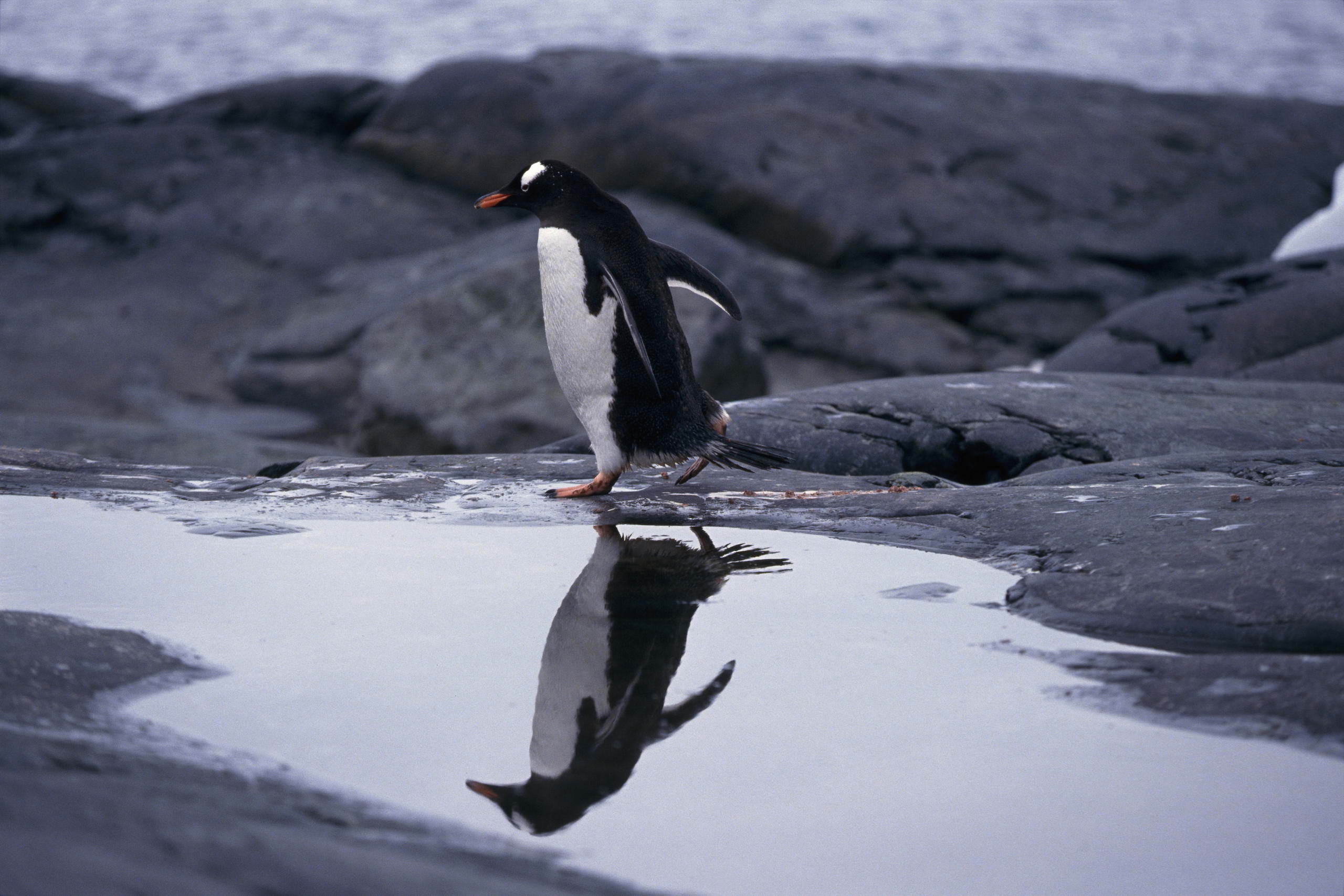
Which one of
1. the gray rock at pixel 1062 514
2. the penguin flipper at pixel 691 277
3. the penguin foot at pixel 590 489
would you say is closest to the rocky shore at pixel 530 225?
the penguin flipper at pixel 691 277

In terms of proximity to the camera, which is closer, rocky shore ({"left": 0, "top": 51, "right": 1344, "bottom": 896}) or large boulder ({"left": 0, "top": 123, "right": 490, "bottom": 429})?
rocky shore ({"left": 0, "top": 51, "right": 1344, "bottom": 896})

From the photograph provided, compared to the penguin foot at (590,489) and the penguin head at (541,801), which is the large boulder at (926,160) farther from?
the penguin head at (541,801)

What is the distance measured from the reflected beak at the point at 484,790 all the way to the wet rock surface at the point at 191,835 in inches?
3.5

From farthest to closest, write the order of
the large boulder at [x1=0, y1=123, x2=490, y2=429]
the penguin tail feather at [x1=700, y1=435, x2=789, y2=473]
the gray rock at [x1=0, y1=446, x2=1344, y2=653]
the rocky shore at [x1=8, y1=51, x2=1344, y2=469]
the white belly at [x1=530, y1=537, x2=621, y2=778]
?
the large boulder at [x1=0, y1=123, x2=490, y2=429], the rocky shore at [x1=8, y1=51, x2=1344, y2=469], the penguin tail feather at [x1=700, y1=435, x2=789, y2=473], the gray rock at [x1=0, y1=446, x2=1344, y2=653], the white belly at [x1=530, y1=537, x2=621, y2=778]

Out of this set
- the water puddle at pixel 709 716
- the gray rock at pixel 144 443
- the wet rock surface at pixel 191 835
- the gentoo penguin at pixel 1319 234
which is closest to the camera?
the wet rock surface at pixel 191 835

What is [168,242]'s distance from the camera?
793 centimetres

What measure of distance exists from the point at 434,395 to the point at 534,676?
431 centimetres

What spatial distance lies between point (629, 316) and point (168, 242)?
5.90 m

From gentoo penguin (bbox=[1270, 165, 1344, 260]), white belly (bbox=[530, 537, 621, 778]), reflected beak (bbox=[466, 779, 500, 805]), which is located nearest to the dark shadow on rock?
white belly (bbox=[530, 537, 621, 778])

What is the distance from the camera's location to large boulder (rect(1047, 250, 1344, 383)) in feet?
16.9

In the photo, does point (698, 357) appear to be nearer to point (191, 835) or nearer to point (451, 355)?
point (451, 355)

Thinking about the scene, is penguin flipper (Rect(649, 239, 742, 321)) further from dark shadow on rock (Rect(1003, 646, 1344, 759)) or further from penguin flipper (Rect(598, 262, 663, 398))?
dark shadow on rock (Rect(1003, 646, 1344, 759))

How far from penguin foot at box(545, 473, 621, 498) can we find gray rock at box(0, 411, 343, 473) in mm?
2592

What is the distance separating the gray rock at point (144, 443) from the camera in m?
5.33
